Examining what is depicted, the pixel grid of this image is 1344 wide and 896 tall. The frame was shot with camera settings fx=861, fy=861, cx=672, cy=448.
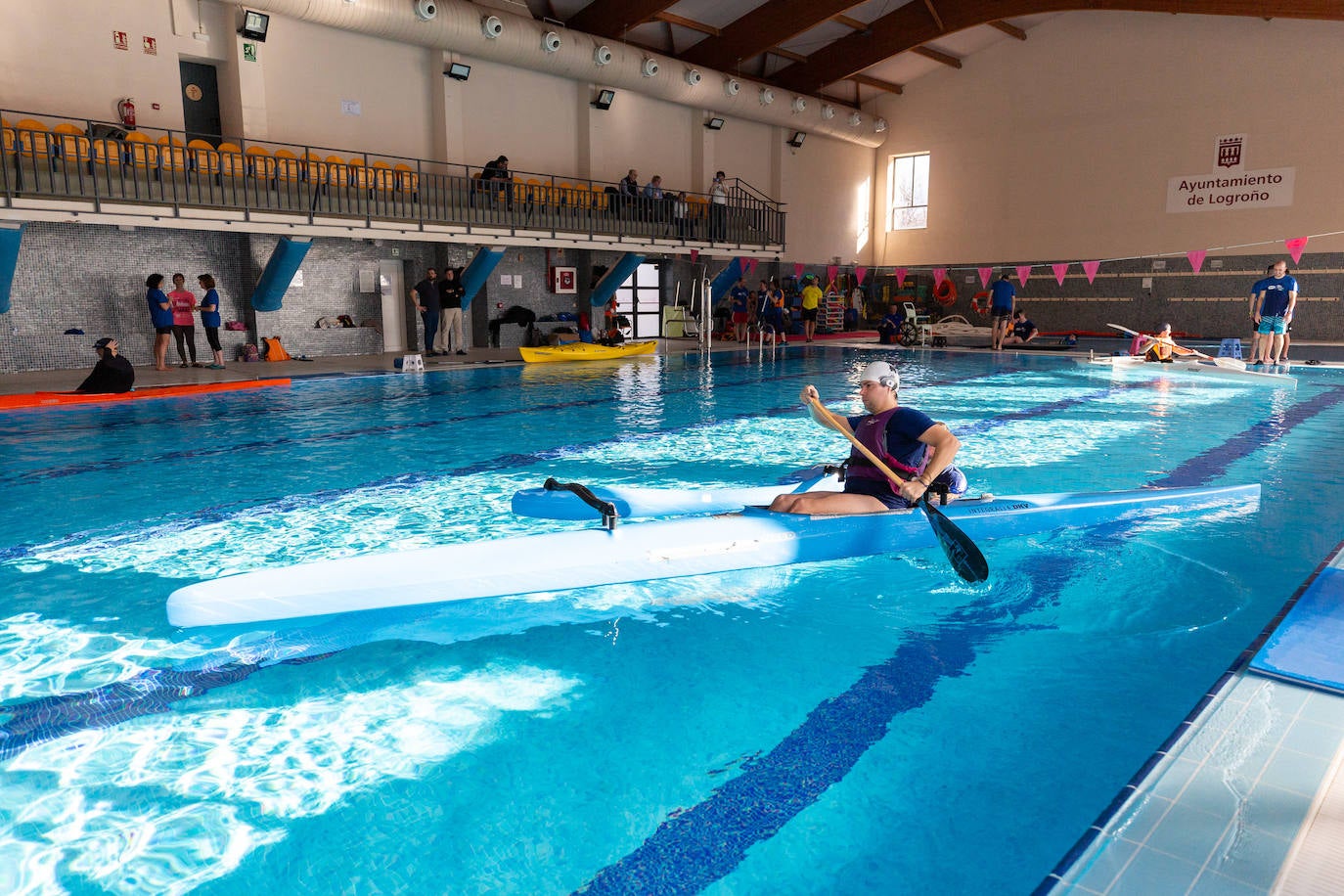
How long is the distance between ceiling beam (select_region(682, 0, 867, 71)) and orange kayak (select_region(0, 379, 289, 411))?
14071 millimetres

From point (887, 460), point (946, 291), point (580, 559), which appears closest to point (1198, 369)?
point (946, 291)

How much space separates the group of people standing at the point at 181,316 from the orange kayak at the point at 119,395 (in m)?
2.26

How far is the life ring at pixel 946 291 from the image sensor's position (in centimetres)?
2536

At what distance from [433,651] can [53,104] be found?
1356 centimetres

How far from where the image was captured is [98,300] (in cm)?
1338

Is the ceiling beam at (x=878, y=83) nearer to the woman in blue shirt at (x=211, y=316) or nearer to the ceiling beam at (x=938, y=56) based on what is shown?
the ceiling beam at (x=938, y=56)

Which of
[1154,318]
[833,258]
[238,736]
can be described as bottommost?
[238,736]

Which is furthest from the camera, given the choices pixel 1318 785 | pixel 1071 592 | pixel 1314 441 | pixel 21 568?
pixel 1314 441

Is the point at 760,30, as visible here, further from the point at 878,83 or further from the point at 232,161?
the point at 232,161

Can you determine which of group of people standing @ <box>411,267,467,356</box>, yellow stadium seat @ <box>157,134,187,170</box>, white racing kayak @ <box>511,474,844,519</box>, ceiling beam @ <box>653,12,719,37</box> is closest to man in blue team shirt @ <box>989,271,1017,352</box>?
ceiling beam @ <box>653,12,719,37</box>

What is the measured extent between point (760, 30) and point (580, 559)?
19.3 metres

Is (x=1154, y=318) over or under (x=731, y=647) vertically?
over

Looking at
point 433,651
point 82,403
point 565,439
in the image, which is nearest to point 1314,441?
point 565,439

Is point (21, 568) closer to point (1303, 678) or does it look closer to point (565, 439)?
point (565, 439)
